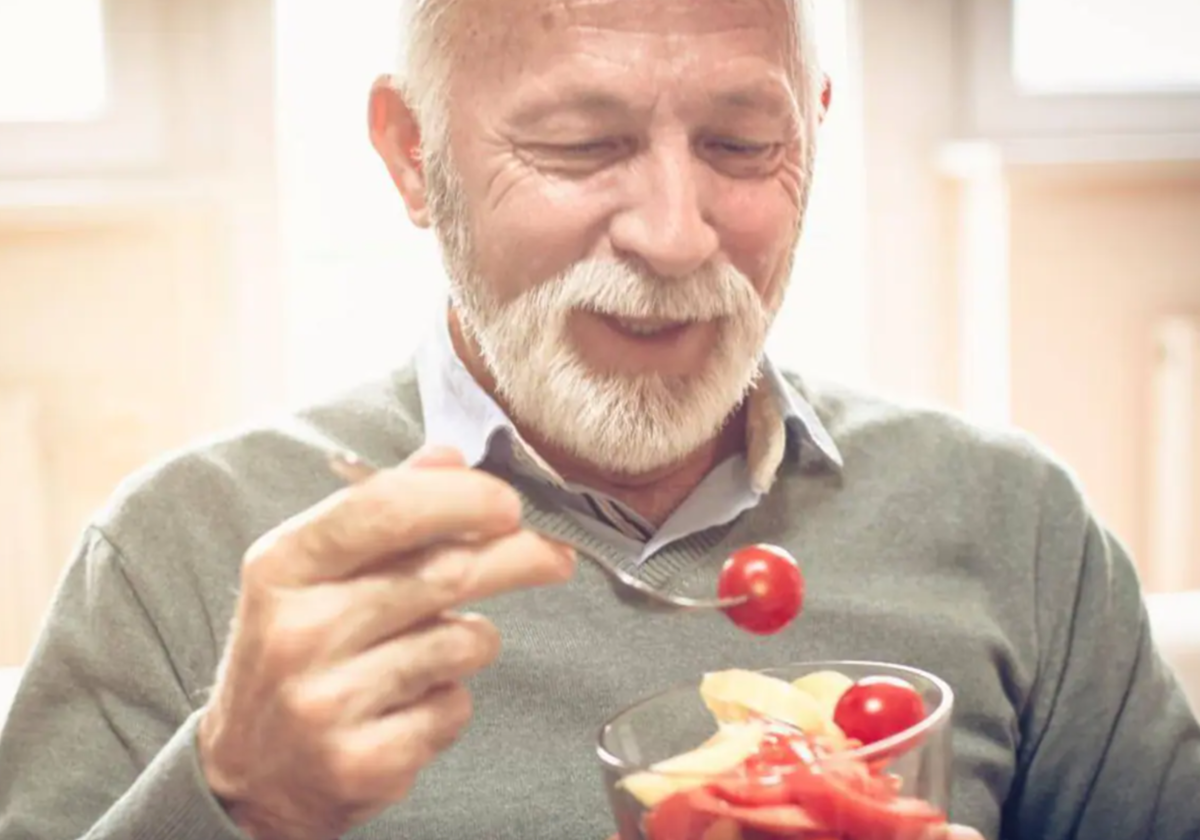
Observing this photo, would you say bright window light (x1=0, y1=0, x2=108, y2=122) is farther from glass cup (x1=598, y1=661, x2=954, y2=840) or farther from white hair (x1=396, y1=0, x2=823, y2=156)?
glass cup (x1=598, y1=661, x2=954, y2=840)

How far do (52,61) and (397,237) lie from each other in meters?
0.52

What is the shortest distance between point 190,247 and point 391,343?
0.33 m

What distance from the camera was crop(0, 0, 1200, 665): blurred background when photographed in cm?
195

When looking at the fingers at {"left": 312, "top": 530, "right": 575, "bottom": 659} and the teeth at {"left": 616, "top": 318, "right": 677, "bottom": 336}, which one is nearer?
the fingers at {"left": 312, "top": 530, "right": 575, "bottom": 659}

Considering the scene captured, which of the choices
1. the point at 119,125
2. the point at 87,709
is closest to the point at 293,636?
the point at 87,709

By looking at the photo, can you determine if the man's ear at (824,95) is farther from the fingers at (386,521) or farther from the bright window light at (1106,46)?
the bright window light at (1106,46)

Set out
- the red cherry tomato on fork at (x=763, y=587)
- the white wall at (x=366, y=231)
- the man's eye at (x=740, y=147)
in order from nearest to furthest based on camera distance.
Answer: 1. the red cherry tomato on fork at (x=763, y=587)
2. the man's eye at (x=740, y=147)
3. the white wall at (x=366, y=231)

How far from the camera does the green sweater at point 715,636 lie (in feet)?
3.48

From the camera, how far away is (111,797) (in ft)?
3.40

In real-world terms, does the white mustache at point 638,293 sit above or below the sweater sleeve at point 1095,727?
above

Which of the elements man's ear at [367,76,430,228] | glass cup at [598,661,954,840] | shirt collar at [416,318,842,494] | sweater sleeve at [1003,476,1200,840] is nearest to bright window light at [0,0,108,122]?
man's ear at [367,76,430,228]

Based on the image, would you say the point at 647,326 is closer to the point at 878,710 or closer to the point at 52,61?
the point at 878,710

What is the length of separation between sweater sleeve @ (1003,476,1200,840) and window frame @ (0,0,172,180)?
1319 millimetres

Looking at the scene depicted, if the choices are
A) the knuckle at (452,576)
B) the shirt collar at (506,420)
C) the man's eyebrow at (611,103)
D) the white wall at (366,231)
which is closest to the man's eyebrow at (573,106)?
the man's eyebrow at (611,103)
